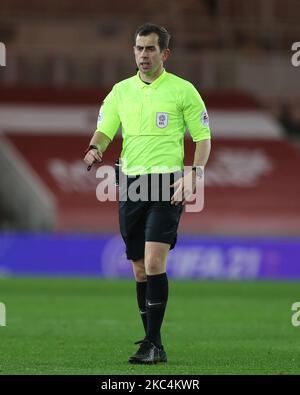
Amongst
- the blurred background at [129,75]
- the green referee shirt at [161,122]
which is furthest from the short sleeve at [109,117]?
the blurred background at [129,75]

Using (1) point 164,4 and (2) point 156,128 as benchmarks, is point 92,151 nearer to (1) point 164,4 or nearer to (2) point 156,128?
(2) point 156,128

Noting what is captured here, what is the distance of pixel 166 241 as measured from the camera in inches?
Answer: 333

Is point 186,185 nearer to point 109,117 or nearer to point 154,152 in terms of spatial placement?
point 154,152

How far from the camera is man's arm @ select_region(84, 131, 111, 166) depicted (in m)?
8.41

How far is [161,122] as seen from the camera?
858 cm

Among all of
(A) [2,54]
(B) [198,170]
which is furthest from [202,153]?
(A) [2,54]

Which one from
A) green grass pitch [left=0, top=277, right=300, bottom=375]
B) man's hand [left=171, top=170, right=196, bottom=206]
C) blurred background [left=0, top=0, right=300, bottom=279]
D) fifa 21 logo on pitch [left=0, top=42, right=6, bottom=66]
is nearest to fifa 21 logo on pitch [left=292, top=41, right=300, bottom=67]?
blurred background [left=0, top=0, right=300, bottom=279]

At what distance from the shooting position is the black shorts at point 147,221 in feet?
27.8

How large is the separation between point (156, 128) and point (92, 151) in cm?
49

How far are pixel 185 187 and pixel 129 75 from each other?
2138 cm

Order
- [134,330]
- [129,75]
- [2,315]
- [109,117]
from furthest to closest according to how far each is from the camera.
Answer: [129,75]
[2,315]
[134,330]
[109,117]

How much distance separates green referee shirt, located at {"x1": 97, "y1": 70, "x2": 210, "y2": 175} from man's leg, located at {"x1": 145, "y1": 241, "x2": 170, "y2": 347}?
575mm
